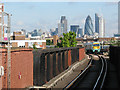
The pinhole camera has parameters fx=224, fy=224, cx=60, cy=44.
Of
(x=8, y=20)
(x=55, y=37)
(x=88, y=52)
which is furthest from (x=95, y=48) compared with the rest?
(x=55, y=37)

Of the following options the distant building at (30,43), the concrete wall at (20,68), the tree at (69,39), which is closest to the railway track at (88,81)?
the concrete wall at (20,68)

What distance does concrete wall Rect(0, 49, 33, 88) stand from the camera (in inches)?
443

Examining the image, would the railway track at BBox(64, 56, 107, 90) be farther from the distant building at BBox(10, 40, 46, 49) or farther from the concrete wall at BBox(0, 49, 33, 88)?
the distant building at BBox(10, 40, 46, 49)

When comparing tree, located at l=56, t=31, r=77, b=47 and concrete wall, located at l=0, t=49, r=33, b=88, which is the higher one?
tree, located at l=56, t=31, r=77, b=47

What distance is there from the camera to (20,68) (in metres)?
13.5

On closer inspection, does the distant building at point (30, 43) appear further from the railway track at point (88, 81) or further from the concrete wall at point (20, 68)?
the concrete wall at point (20, 68)

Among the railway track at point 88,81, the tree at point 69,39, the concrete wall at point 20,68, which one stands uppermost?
the tree at point 69,39

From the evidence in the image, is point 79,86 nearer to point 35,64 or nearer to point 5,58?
point 35,64

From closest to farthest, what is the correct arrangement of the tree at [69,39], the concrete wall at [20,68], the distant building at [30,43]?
the concrete wall at [20,68]
the distant building at [30,43]
the tree at [69,39]

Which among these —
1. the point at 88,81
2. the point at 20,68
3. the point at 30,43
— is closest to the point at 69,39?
the point at 30,43

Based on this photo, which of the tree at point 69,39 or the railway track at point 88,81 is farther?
the tree at point 69,39

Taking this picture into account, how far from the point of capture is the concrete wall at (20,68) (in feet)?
36.9

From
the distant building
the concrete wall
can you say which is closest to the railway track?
the concrete wall

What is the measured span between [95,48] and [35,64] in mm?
55956
